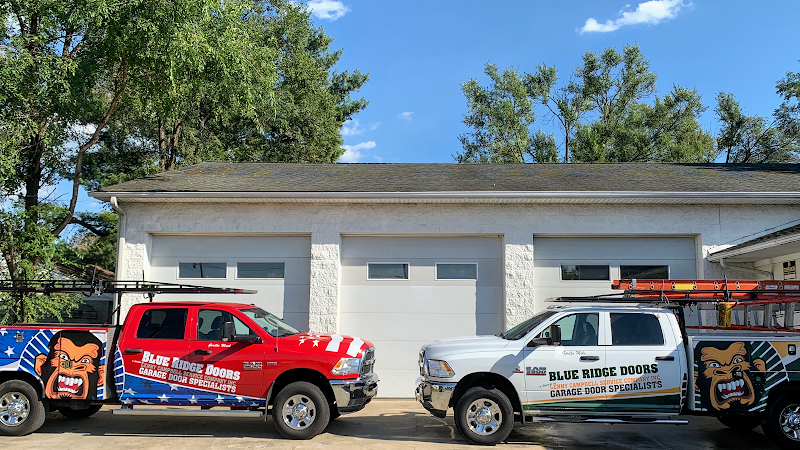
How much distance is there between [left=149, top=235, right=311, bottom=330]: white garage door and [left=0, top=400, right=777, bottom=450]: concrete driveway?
3.12m

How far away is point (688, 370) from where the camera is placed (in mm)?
8297

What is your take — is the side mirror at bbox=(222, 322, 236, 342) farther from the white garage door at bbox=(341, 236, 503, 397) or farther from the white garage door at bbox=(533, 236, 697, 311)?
the white garage door at bbox=(533, 236, 697, 311)

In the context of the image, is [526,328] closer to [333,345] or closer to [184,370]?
[333,345]

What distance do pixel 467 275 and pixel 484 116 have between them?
1034 inches

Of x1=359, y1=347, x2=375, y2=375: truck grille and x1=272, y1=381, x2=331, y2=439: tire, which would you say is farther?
x1=359, y1=347, x2=375, y2=375: truck grille

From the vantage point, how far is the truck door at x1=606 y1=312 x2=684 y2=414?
823 centimetres

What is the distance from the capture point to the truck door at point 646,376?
8.23 metres

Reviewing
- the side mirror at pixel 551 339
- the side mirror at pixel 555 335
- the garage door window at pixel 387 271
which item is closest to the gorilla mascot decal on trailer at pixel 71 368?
the garage door window at pixel 387 271

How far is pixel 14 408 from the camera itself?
29.2 feet

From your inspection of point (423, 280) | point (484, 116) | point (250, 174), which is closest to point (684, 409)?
point (423, 280)

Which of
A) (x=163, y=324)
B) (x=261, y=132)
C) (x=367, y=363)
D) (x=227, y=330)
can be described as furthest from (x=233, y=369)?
(x=261, y=132)

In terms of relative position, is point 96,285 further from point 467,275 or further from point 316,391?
point 467,275

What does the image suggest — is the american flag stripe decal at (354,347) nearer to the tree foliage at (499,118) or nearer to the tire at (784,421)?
the tire at (784,421)

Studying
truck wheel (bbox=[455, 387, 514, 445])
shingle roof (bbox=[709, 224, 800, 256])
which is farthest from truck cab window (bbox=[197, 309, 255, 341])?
shingle roof (bbox=[709, 224, 800, 256])
